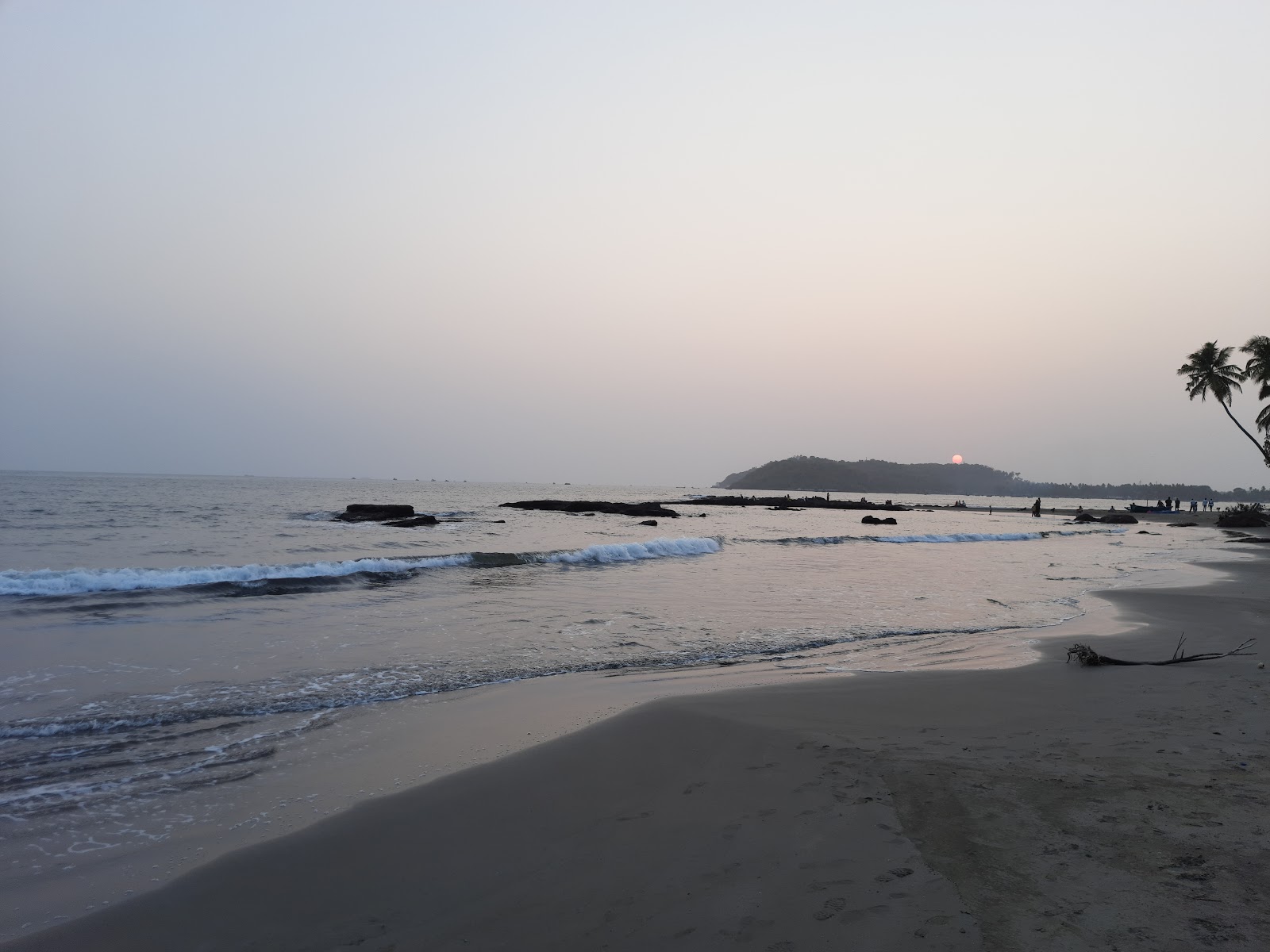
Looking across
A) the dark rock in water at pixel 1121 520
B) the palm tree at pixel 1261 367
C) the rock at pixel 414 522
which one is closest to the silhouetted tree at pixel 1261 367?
the palm tree at pixel 1261 367

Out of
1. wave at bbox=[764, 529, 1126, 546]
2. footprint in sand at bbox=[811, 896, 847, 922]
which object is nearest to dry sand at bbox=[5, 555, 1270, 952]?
footprint in sand at bbox=[811, 896, 847, 922]

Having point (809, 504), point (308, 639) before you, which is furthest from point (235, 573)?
point (809, 504)

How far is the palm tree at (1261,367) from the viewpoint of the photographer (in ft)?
155

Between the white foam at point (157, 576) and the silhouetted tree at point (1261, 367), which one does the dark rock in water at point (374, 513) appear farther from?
the silhouetted tree at point (1261, 367)

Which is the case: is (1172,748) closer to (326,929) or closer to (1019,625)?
(326,929)

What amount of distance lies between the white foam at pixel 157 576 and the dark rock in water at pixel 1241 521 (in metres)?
57.5

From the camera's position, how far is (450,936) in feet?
11.0

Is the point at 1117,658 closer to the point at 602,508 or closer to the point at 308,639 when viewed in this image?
the point at 308,639

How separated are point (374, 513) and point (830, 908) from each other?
4248 cm

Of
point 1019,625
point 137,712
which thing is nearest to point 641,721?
point 137,712

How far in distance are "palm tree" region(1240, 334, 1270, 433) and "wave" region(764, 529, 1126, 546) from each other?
14.0 meters

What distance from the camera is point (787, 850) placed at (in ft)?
13.3

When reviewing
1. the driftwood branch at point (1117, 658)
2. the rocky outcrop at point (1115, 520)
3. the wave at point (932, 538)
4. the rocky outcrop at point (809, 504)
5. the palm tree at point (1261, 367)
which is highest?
the palm tree at point (1261, 367)

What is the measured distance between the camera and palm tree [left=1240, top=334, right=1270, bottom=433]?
47.3 metres
